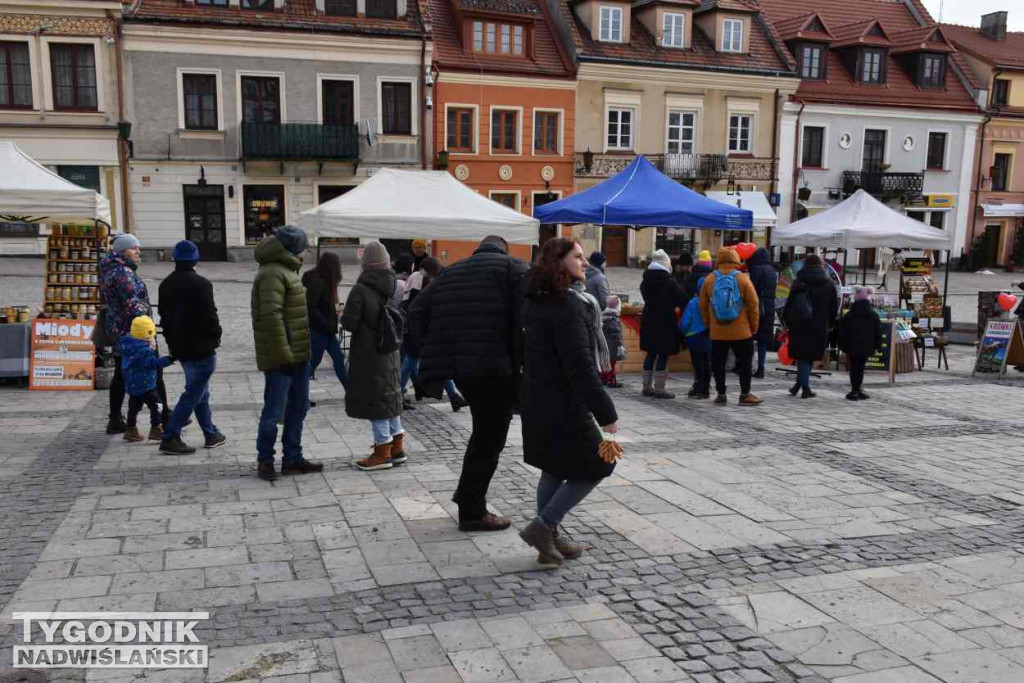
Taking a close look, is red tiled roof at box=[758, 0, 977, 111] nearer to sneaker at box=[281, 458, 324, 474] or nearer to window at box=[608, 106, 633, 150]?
window at box=[608, 106, 633, 150]

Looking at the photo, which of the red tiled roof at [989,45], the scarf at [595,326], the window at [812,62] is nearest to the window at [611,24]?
the window at [812,62]

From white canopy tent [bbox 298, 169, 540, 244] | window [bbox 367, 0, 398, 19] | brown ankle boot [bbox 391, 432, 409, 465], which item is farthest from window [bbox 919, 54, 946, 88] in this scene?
brown ankle boot [bbox 391, 432, 409, 465]

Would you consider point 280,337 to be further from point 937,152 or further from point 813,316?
point 937,152

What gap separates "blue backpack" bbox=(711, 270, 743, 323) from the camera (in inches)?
366

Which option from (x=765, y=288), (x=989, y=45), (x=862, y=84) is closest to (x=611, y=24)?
(x=862, y=84)

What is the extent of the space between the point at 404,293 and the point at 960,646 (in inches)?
275

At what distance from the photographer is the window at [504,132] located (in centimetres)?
2874

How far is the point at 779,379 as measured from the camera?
11.6m

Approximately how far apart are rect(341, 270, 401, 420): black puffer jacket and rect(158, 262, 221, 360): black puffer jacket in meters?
1.18

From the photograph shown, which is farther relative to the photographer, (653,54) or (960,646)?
(653,54)

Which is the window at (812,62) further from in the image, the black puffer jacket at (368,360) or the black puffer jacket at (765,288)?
the black puffer jacket at (368,360)

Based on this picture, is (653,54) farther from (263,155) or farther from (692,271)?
(692,271)

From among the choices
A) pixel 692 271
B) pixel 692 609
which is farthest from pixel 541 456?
pixel 692 271

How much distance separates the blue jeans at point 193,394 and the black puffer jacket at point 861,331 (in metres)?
7.06
